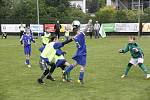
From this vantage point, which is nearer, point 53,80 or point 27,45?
point 53,80

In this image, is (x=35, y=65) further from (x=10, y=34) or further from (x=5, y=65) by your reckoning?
(x=10, y=34)

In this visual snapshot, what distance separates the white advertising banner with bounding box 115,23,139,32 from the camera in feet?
151

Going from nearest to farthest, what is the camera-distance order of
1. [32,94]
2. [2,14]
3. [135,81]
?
[32,94]
[135,81]
[2,14]

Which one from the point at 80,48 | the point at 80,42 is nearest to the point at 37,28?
the point at 80,48

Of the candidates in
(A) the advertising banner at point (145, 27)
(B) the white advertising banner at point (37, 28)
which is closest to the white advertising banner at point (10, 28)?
(B) the white advertising banner at point (37, 28)

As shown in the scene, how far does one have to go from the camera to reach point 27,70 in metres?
17.9

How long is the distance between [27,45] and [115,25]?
95.1 feet

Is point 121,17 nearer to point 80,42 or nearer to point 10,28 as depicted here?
point 10,28

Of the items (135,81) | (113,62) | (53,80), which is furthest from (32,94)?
(113,62)

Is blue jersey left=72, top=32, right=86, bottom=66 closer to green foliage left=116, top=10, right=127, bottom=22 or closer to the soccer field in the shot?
the soccer field

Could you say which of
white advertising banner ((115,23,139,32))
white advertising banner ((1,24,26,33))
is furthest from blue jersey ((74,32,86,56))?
white advertising banner ((1,24,26,33))

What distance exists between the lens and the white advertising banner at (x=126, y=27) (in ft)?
151

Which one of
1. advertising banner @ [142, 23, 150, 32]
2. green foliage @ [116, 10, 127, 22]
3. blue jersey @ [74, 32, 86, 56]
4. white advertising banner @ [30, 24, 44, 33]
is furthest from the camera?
green foliage @ [116, 10, 127, 22]

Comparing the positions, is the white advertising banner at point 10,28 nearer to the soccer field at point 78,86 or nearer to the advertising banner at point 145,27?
the advertising banner at point 145,27
